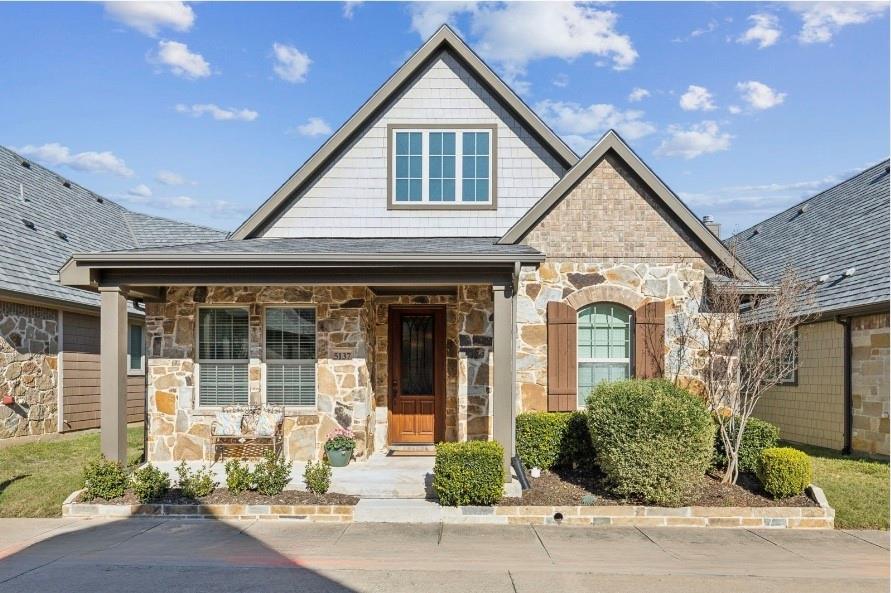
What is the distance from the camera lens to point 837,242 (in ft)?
47.0

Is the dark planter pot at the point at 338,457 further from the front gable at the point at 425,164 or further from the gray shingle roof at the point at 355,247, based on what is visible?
the front gable at the point at 425,164

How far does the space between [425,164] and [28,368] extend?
875 centimetres

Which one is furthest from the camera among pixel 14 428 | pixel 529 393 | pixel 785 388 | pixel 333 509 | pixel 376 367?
pixel 785 388

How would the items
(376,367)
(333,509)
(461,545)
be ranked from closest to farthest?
(461,545) < (333,509) < (376,367)

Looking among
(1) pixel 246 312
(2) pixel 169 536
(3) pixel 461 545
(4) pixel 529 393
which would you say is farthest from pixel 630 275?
(2) pixel 169 536

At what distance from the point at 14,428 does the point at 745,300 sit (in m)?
13.7

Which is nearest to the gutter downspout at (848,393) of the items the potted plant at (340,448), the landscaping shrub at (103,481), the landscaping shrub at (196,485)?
the potted plant at (340,448)

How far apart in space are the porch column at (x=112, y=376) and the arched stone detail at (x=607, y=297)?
6460 mm

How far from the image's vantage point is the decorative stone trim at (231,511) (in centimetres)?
769

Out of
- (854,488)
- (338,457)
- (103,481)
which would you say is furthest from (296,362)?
(854,488)

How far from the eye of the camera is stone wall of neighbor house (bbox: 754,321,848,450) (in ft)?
39.2

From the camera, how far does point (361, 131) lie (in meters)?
11.7

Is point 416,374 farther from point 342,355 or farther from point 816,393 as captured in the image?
point 816,393

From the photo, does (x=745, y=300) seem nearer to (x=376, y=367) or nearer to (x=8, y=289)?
(x=376, y=367)
